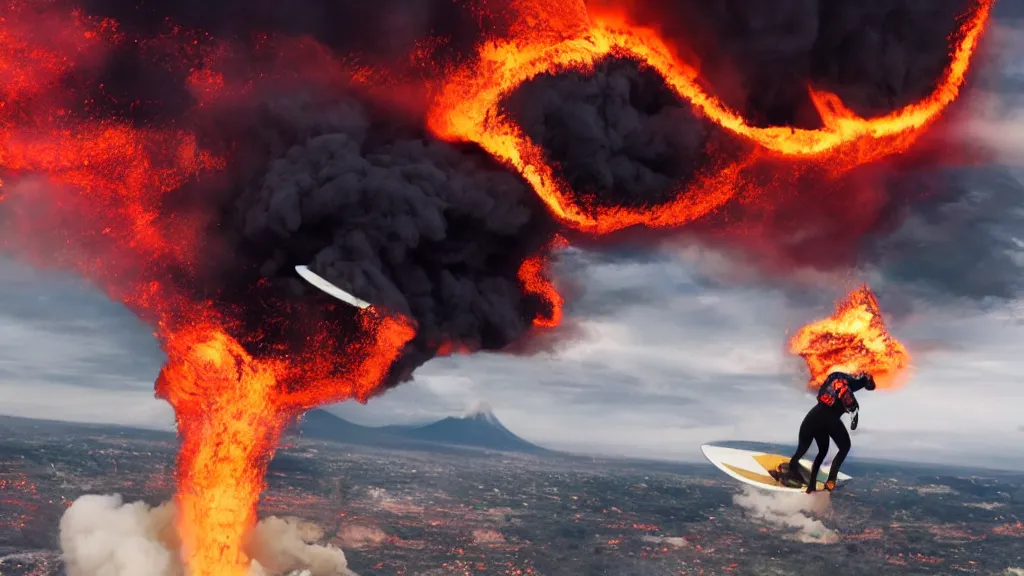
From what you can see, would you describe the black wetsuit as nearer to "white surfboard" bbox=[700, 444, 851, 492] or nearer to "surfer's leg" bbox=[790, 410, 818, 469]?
"surfer's leg" bbox=[790, 410, 818, 469]

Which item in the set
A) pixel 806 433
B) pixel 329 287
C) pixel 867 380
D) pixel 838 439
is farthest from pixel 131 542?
pixel 867 380

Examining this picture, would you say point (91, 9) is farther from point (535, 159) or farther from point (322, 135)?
point (535, 159)

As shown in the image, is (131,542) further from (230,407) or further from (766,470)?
(766,470)

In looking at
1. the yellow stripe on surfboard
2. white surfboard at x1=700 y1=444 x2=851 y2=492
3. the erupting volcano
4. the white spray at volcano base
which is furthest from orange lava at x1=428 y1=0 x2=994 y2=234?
the white spray at volcano base

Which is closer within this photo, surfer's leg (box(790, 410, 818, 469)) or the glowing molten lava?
surfer's leg (box(790, 410, 818, 469))

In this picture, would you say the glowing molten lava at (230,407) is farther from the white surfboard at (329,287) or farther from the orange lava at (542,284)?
the orange lava at (542,284)

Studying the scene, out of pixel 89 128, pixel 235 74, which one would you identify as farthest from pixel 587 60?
pixel 89 128
